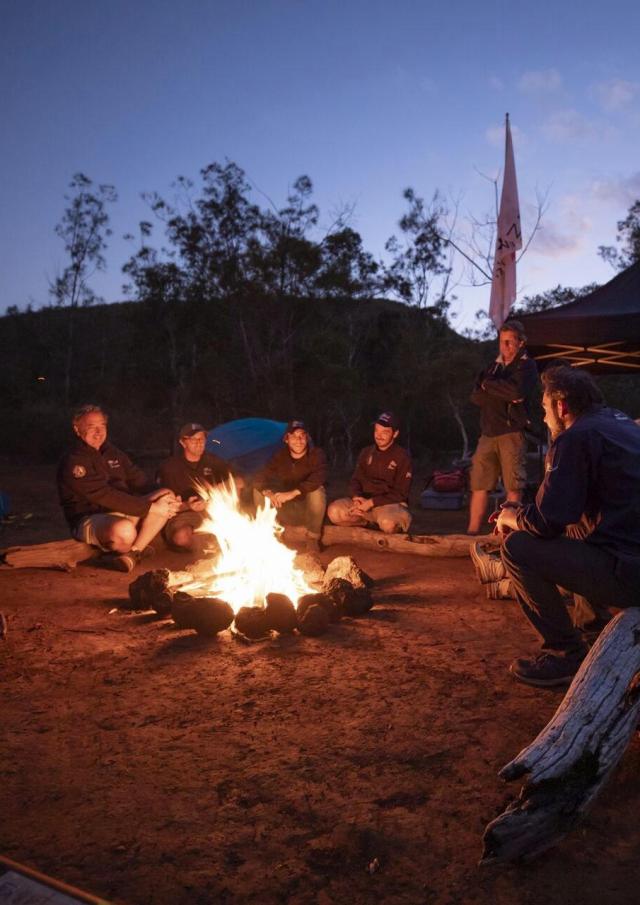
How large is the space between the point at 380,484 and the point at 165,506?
2.17 m

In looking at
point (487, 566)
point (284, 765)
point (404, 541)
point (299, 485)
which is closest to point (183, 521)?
point (299, 485)

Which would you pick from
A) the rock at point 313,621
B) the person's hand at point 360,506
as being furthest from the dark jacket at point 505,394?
the rock at point 313,621

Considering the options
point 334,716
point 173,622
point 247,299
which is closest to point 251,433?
point 247,299

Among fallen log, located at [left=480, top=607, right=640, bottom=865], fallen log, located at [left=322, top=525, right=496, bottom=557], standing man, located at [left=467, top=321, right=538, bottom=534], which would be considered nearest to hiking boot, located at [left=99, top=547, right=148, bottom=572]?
fallen log, located at [left=322, top=525, right=496, bottom=557]

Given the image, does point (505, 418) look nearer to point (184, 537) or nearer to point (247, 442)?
point (184, 537)

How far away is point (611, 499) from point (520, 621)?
1770 millimetres

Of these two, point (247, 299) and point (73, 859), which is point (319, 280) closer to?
point (247, 299)

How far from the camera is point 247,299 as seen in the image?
21.2m

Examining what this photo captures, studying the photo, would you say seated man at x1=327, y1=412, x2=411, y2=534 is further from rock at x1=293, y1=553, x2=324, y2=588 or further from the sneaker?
the sneaker

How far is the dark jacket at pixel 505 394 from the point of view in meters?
6.78

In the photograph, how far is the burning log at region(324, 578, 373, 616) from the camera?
16.2 feet

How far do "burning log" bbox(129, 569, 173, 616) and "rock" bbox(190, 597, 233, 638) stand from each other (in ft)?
1.57

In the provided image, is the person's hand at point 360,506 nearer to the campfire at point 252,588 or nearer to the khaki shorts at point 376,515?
the khaki shorts at point 376,515

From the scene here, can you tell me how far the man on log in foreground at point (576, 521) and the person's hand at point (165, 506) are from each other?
3728mm
